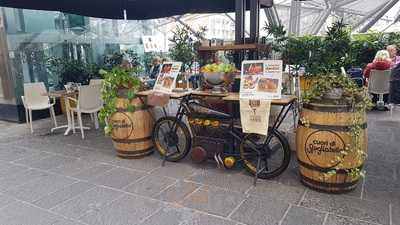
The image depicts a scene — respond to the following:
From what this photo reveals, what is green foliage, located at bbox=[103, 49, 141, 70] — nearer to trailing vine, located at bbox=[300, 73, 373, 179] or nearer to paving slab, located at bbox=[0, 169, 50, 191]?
paving slab, located at bbox=[0, 169, 50, 191]

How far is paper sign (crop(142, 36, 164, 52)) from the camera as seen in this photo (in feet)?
29.1

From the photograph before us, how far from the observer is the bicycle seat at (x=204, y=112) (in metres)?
3.03

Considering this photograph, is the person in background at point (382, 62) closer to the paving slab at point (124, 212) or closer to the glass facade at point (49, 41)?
the paving slab at point (124, 212)

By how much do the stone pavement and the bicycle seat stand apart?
58 centimetres

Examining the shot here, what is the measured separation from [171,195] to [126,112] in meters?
1.23

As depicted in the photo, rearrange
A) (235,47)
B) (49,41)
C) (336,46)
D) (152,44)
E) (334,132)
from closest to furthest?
1. (334,132)
2. (336,46)
3. (235,47)
4. (49,41)
5. (152,44)

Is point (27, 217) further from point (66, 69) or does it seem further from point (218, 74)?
point (66, 69)

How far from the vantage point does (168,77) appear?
134 inches

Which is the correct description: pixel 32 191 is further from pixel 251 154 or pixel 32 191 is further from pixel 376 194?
pixel 376 194

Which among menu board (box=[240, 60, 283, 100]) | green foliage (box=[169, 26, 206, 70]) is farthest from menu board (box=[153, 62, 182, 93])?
green foliage (box=[169, 26, 206, 70])

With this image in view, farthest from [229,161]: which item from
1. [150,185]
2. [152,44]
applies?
[152,44]

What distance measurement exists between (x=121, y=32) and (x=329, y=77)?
720 cm

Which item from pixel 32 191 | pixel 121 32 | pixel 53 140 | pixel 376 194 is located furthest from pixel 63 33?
pixel 376 194

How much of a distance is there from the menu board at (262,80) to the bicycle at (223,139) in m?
A: 0.22
